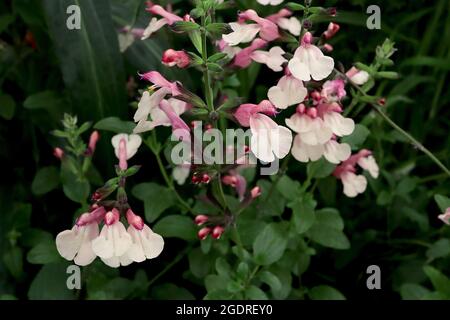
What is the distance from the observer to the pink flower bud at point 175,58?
0.77 m

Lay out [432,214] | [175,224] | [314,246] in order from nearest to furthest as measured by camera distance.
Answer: [175,224], [314,246], [432,214]

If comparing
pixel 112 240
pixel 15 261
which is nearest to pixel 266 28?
pixel 112 240

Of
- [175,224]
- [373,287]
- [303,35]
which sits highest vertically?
[303,35]

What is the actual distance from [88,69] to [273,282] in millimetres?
550

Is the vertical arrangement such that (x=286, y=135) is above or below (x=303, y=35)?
below

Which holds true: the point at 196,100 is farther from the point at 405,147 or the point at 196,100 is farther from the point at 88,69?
the point at 405,147

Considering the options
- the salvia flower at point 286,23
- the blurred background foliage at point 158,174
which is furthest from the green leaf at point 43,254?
the salvia flower at point 286,23

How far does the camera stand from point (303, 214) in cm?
105

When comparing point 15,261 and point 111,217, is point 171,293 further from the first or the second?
point 111,217

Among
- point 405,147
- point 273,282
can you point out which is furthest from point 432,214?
point 273,282

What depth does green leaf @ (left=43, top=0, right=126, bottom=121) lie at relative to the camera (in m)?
1.17

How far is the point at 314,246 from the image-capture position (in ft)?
4.24

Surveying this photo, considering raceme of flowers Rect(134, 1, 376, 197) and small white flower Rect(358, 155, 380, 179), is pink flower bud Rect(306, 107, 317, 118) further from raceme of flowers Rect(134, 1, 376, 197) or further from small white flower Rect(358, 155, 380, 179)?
small white flower Rect(358, 155, 380, 179)

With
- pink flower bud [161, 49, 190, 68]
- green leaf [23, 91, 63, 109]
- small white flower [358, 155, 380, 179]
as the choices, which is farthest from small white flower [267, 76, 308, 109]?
green leaf [23, 91, 63, 109]
